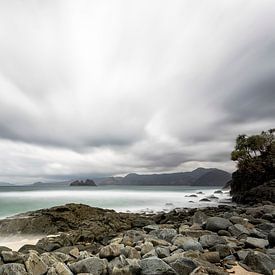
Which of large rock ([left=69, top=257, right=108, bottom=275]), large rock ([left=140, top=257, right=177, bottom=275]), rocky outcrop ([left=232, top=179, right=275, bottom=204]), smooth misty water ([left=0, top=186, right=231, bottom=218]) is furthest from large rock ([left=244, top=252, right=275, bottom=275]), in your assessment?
smooth misty water ([left=0, top=186, right=231, bottom=218])

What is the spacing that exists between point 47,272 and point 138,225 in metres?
8.21

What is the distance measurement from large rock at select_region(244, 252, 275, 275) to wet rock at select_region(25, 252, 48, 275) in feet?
14.3

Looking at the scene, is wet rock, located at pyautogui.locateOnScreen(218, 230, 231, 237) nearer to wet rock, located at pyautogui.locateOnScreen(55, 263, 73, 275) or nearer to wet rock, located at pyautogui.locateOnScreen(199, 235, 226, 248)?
wet rock, located at pyautogui.locateOnScreen(199, 235, 226, 248)

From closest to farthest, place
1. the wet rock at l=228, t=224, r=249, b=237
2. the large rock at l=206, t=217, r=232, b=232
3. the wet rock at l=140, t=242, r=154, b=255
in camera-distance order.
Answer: the wet rock at l=140, t=242, r=154, b=255, the wet rock at l=228, t=224, r=249, b=237, the large rock at l=206, t=217, r=232, b=232

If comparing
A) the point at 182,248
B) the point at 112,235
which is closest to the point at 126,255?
the point at 182,248

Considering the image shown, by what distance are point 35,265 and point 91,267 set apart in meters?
1.16

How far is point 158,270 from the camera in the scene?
17.1 feet

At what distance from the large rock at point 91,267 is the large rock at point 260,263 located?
3.12m

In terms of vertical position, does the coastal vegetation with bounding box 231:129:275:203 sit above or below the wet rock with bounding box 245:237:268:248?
above

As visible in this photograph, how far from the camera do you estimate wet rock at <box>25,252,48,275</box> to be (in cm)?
560

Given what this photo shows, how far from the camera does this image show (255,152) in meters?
35.2

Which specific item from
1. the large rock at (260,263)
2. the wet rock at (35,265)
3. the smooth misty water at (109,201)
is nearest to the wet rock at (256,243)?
the large rock at (260,263)

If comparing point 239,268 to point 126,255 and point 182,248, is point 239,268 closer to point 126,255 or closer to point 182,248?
point 182,248

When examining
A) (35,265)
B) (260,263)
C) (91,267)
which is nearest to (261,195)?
(260,263)
